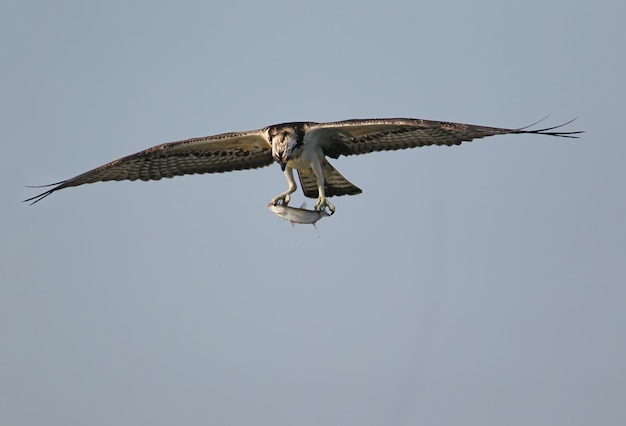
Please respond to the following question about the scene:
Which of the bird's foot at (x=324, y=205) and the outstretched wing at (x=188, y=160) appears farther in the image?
the outstretched wing at (x=188, y=160)

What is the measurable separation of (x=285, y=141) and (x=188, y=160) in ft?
9.56

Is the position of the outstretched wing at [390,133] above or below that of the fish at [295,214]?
above

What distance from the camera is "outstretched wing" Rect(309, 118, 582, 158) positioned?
83.6 feet

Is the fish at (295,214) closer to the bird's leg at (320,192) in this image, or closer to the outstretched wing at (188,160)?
the bird's leg at (320,192)

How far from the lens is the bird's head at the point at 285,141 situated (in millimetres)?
26219

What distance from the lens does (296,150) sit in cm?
2647

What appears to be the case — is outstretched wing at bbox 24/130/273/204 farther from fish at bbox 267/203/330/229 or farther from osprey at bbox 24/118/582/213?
fish at bbox 267/203/330/229

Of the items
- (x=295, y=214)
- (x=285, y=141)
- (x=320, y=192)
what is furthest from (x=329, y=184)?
(x=295, y=214)

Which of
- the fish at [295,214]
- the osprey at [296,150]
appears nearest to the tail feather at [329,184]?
the osprey at [296,150]

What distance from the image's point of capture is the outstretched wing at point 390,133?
2548cm

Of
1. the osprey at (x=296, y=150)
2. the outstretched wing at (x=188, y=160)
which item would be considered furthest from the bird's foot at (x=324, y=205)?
the outstretched wing at (x=188, y=160)

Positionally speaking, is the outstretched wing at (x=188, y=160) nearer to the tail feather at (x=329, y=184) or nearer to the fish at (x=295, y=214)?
the tail feather at (x=329, y=184)

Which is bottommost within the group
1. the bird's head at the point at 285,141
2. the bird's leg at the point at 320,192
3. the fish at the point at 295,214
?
the fish at the point at 295,214

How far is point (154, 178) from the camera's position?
2858cm
